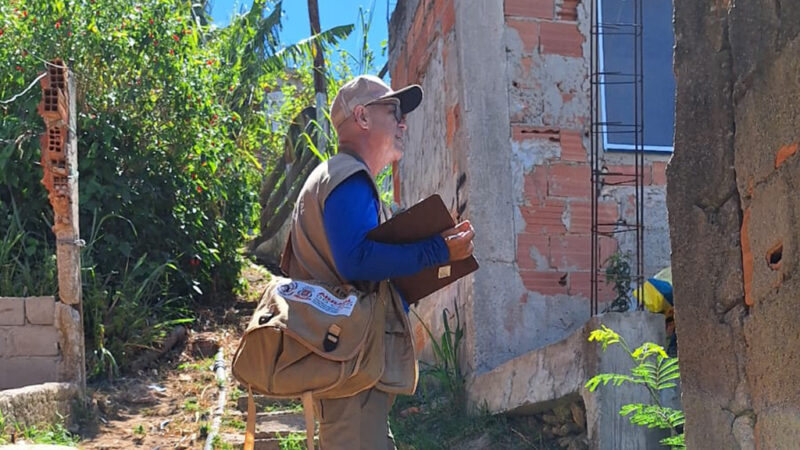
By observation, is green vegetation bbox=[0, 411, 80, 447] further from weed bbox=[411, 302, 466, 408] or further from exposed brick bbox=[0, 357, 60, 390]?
weed bbox=[411, 302, 466, 408]

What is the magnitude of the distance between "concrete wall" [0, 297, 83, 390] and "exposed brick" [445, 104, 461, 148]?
9.59ft

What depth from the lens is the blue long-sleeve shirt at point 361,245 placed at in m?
2.70

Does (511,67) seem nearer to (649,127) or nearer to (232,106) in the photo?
(649,127)

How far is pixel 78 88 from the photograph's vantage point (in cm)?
977

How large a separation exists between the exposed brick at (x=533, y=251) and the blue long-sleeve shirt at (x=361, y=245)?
301cm

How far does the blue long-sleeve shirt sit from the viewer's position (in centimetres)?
270

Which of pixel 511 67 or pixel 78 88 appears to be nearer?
pixel 511 67

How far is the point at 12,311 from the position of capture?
23.4ft

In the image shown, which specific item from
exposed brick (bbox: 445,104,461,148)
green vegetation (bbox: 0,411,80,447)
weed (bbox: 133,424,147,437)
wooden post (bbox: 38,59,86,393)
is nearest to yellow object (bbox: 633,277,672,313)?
exposed brick (bbox: 445,104,461,148)

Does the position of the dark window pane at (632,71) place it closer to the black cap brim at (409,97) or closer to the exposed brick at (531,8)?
the exposed brick at (531,8)

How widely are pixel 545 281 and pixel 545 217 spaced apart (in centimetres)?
38

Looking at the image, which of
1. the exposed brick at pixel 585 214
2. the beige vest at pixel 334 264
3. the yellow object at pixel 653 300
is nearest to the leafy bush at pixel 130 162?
the exposed brick at pixel 585 214

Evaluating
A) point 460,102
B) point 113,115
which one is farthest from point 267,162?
point 460,102

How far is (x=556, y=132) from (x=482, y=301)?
113 centimetres
